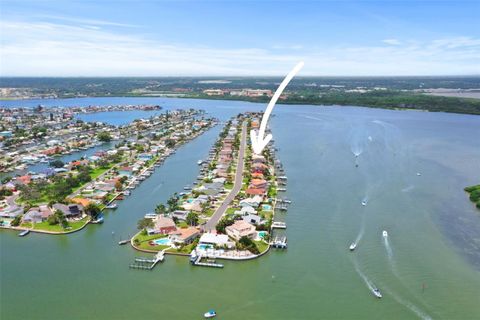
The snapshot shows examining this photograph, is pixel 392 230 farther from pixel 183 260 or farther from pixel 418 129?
pixel 418 129

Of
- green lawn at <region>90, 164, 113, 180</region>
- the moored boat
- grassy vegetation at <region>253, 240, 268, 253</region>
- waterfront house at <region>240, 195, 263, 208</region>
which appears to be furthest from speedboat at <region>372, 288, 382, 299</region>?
green lawn at <region>90, 164, 113, 180</region>

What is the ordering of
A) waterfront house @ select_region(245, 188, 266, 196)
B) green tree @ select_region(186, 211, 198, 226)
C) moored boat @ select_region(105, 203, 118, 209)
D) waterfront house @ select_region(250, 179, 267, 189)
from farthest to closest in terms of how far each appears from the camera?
waterfront house @ select_region(250, 179, 267, 189), waterfront house @ select_region(245, 188, 266, 196), moored boat @ select_region(105, 203, 118, 209), green tree @ select_region(186, 211, 198, 226)

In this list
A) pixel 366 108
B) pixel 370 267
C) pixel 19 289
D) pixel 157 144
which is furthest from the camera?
pixel 366 108

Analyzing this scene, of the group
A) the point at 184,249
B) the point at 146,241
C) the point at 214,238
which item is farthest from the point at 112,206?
the point at 214,238

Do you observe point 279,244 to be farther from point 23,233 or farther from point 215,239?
point 23,233

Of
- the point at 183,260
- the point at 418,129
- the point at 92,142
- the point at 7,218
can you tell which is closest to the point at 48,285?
the point at 183,260

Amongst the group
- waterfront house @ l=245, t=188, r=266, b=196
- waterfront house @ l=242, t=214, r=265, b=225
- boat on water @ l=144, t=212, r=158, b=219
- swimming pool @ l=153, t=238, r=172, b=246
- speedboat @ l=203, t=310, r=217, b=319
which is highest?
waterfront house @ l=245, t=188, r=266, b=196

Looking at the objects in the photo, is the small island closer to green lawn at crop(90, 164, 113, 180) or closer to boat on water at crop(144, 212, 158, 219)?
boat on water at crop(144, 212, 158, 219)
